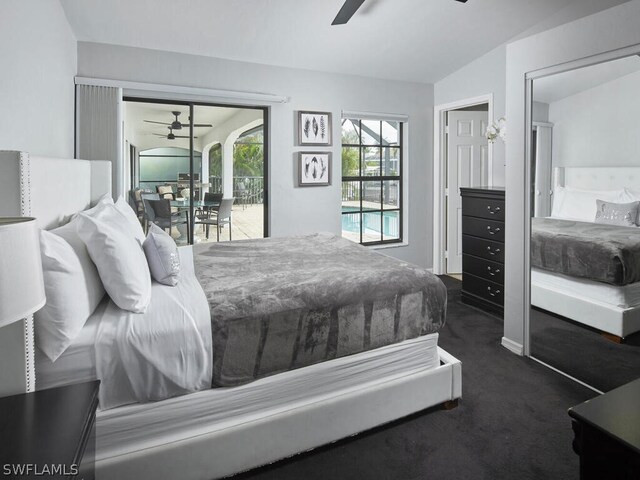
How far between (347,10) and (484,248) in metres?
2.41

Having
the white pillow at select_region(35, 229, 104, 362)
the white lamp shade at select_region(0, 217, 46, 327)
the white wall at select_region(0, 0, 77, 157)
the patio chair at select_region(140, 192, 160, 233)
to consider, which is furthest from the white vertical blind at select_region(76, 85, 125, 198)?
the white lamp shade at select_region(0, 217, 46, 327)

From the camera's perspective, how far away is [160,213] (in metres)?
4.19

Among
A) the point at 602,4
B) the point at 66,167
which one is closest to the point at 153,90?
the point at 66,167

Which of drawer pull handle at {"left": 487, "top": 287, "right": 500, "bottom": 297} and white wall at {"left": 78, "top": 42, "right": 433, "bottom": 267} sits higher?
white wall at {"left": 78, "top": 42, "right": 433, "bottom": 267}

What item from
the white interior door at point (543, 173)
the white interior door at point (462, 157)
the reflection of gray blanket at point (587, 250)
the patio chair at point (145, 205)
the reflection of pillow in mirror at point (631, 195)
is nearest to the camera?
the reflection of pillow in mirror at point (631, 195)

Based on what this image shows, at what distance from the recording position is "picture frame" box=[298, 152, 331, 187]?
468cm

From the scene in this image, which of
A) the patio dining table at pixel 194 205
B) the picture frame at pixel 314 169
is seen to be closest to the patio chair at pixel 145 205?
the patio dining table at pixel 194 205

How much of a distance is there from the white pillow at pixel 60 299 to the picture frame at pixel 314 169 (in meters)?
3.23

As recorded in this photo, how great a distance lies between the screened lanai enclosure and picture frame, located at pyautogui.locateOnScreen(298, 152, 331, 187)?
0.40 metres

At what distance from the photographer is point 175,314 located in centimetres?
175

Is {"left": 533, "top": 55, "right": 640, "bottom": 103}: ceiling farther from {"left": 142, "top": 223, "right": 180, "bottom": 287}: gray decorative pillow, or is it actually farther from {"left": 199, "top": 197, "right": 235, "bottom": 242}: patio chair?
{"left": 199, "top": 197, "right": 235, "bottom": 242}: patio chair

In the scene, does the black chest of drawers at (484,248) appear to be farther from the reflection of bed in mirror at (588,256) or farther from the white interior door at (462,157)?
the white interior door at (462,157)

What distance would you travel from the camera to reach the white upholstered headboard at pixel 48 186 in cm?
134

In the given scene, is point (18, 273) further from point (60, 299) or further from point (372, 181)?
point (372, 181)
